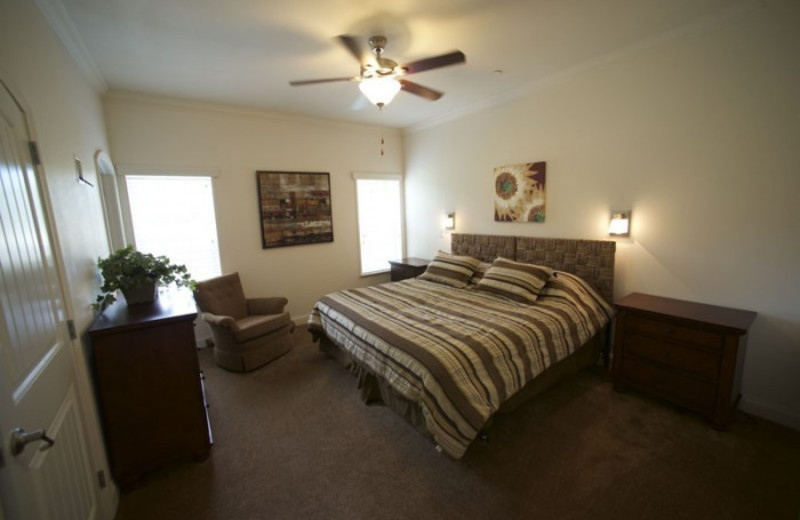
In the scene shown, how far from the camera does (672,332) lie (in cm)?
237

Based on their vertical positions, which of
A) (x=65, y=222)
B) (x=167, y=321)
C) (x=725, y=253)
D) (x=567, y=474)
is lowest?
(x=567, y=474)

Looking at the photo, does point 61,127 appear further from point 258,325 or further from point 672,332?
point 672,332

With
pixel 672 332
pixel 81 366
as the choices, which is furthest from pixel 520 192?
pixel 81 366

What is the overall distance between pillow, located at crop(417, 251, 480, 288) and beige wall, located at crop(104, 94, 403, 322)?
1.53 m

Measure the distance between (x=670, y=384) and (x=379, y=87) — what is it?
298 centimetres

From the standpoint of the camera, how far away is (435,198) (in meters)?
4.83

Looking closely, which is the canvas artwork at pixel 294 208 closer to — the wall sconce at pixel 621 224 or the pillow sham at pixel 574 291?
the pillow sham at pixel 574 291

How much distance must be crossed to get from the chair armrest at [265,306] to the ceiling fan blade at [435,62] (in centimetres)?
274

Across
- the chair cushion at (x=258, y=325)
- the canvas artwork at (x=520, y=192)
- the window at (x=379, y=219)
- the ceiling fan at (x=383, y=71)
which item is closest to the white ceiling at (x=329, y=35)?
the ceiling fan at (x=383, y=71)

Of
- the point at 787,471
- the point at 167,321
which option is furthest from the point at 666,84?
the point at 167,321

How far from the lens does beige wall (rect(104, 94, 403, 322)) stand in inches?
135

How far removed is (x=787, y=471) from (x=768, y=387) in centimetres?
68

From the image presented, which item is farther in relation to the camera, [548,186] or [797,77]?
[548,186]

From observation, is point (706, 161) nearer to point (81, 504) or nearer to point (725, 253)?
point (725, 253)
